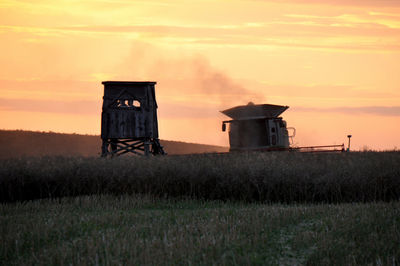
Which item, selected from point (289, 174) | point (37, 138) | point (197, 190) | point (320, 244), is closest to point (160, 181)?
point (197, 190)

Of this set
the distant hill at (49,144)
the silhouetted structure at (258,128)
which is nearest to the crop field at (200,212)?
the silhouetted structure at (258,128)

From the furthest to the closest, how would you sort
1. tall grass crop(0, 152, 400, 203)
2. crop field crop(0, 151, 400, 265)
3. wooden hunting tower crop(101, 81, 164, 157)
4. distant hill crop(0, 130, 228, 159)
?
distant hill crop(0, 130, 228, 159), wooden hunting tower crop(101, 81, 164, 157), tall grass crop(0, 152, 400, 203), crop field crop(0, 151, 400, 265)

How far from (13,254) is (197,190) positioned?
26.0 ft

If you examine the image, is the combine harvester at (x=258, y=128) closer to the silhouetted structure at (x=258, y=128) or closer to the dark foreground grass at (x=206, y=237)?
the silhouetted structure at (x=258, y=128)

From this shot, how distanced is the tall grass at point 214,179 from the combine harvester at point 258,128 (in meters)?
13.4

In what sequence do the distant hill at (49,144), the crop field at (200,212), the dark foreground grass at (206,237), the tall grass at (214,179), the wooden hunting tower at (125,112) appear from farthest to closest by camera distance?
the distant hill at (49,144), the wooden hunting tower at (125,112), the tall grass at (214,179), the crop field at (200,212), the dark foreground grass at (206,237)

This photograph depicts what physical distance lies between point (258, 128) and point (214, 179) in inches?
625

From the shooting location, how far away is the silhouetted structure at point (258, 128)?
102 ft

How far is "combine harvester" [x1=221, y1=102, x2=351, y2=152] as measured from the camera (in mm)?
30938

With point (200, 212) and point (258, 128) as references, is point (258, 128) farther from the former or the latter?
point (200, 212)

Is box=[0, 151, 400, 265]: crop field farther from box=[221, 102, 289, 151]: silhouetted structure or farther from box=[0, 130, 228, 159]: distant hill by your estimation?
box=[0, 130, 228, 159]: distant hill

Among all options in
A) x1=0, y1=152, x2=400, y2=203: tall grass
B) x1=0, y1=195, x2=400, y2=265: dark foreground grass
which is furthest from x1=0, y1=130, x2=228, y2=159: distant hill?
x1=0, y1=195, x2=400, y2=265: dark foreground grass

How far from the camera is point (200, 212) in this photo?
12203mm

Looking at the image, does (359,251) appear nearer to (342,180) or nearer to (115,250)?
(115,250)
